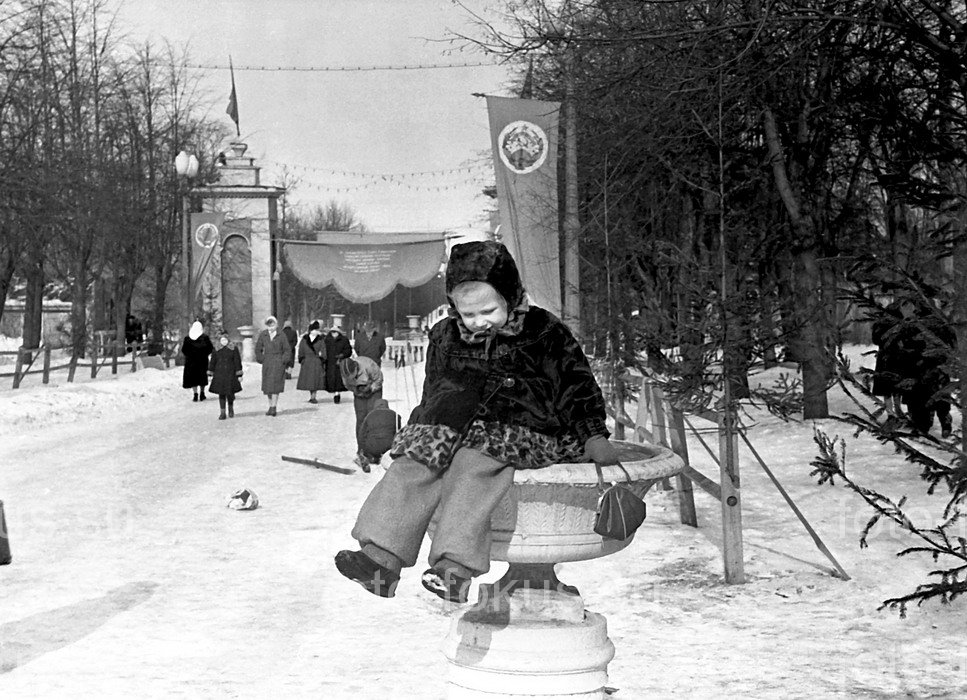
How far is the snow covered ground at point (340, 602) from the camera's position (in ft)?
19.4

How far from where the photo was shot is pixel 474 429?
4.16m

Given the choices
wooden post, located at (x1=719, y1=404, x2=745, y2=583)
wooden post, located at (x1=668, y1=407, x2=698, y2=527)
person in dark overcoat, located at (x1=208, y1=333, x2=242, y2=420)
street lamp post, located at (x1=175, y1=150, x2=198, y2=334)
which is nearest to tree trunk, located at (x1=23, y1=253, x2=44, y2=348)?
street lamp post, located at (x1=175, y1=150, x2=198, y2=334)

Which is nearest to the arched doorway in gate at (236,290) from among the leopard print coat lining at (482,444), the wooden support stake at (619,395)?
the wooden support stake at (619,395)

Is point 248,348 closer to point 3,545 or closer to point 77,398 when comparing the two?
point 77,398

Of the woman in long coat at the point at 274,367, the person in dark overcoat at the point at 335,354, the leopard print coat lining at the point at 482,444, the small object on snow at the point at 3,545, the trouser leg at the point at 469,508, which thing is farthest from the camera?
the person in dark overcoat at the point at 335,354

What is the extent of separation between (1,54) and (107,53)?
13666mm

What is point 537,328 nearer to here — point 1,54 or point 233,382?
point 233,382

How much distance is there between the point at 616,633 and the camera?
693 centimetres

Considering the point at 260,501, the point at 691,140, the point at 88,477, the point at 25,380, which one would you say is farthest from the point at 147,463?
the point at 25,380

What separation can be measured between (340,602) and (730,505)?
2586mm

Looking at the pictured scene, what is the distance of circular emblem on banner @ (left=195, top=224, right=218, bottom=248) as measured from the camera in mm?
31731

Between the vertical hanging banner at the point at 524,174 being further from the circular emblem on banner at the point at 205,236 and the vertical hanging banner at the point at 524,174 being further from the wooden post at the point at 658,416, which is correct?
the circular emblem on banner at the point at 205,236

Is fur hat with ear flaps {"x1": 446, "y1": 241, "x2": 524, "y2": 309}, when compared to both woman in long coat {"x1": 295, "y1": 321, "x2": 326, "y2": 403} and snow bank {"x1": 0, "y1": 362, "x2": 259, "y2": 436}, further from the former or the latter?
woman in long coat {"x1": 295, "y1": 321, "x2": 326, "y2": 403}

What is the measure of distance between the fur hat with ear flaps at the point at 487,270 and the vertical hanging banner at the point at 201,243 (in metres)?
28.1
